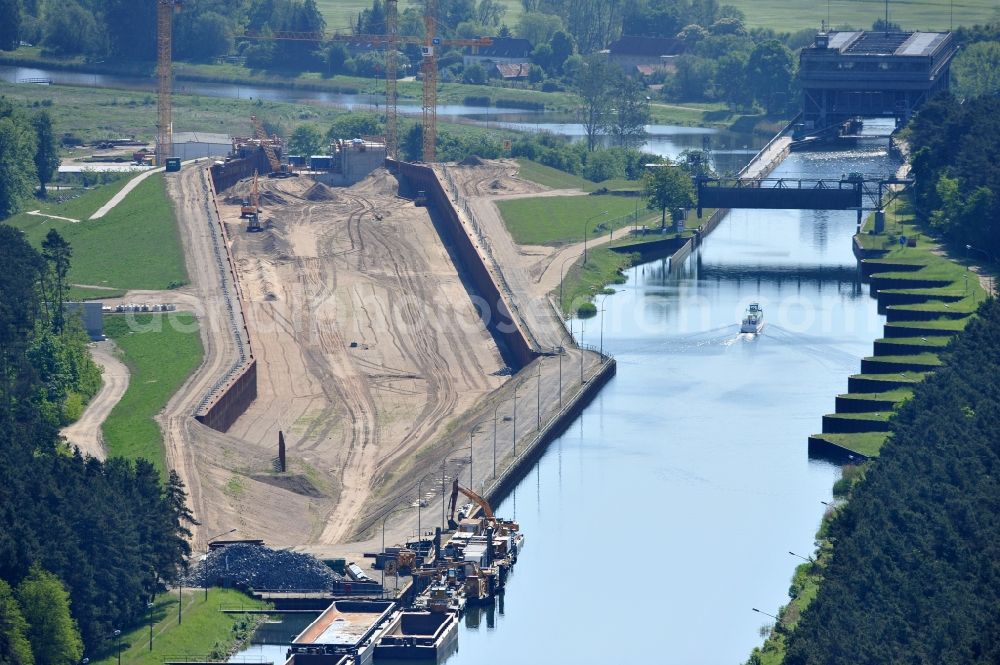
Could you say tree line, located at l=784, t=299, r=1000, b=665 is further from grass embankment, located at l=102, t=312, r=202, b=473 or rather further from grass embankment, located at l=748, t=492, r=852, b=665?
grass embankment, located at l=102, t=312, r=202, b=473

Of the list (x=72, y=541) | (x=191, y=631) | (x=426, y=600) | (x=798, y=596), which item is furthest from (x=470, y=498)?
(x=72, y=541)

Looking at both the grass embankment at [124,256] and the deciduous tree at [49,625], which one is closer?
the deciduous tree at [49,625]

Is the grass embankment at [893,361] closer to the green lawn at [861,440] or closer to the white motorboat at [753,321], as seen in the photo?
the green lawn at [861,440]

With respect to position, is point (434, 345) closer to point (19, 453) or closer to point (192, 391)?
point (192, 391)

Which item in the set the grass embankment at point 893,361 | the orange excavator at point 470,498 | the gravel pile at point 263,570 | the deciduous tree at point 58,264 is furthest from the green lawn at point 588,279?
the gravel pile at point 263,570

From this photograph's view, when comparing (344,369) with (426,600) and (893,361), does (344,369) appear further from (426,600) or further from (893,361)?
(426,600)

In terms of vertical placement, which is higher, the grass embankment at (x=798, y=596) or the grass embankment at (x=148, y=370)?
the grass embankment at (x=148, y=370)
